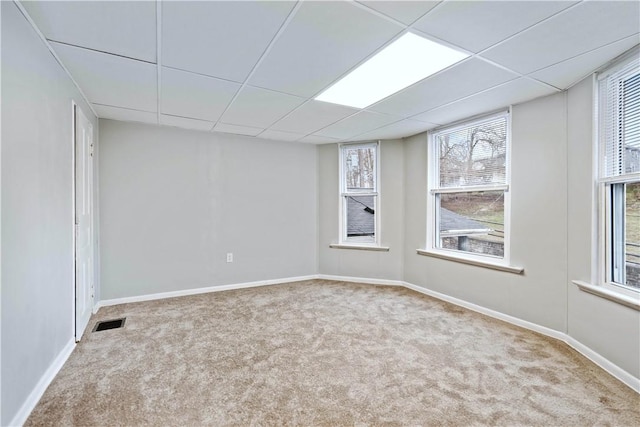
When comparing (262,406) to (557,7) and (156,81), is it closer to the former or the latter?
(156,81)

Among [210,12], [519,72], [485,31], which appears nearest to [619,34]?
[519,72]

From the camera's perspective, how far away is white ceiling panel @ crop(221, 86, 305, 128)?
267 cm

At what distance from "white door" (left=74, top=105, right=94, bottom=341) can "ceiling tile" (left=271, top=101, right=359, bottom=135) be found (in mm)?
1927

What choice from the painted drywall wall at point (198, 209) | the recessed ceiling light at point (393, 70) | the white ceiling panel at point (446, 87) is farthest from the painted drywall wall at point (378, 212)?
the recessed ceiling light at point (393, 70)

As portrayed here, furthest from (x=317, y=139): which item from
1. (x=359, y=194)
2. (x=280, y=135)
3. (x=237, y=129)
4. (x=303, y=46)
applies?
(x=303, y=46)

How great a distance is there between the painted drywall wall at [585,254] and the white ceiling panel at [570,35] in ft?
2.01

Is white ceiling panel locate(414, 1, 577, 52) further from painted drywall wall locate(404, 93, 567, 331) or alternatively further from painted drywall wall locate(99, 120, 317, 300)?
painted drywall wall locate(99, 120, 317, 300)

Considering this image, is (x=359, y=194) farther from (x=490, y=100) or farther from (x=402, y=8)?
(x=402, y=8)

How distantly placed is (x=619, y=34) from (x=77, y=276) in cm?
428

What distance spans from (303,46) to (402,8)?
2.10ft

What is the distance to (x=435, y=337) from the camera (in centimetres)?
270

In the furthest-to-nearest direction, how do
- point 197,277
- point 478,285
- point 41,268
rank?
point 197,277 → point 478,285 → point 41,268

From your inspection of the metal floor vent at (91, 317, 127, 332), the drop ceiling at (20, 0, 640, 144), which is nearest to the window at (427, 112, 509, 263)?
the drop ceiling at (20, 0, 640, 144)

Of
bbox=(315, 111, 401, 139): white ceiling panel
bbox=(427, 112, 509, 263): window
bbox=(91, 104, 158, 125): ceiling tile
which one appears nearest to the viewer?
bbox=(91, 104, 158, 125): ceiling tile
